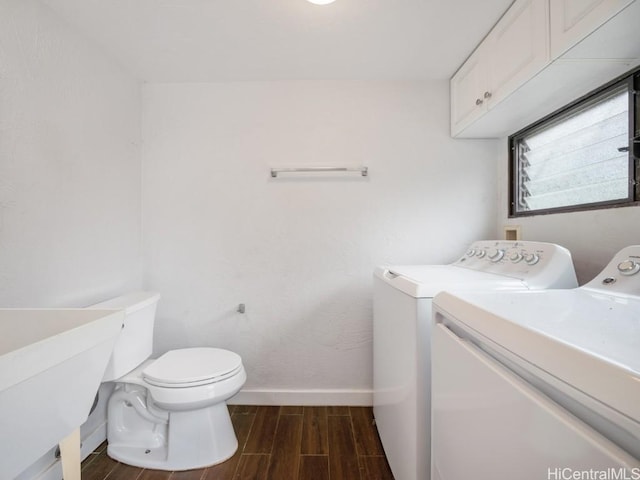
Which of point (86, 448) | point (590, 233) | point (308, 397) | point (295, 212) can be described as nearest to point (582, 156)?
point (590, 233)

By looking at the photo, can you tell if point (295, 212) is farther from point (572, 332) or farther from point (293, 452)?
point (572, 332)

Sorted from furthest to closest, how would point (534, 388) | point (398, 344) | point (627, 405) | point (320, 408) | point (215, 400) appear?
point (320, 408)
point (215, 400)
point (398, 344)
point (534, 388)
point (627, 405)

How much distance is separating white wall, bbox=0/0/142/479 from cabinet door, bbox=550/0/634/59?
6.51 feet

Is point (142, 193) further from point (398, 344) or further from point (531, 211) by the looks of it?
point (531, 211)

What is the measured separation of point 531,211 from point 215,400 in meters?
1.89

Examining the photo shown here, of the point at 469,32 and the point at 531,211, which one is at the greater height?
the point at 469,32

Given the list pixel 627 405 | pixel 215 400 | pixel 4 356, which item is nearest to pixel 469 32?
pixel 627 405

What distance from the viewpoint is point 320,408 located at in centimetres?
186

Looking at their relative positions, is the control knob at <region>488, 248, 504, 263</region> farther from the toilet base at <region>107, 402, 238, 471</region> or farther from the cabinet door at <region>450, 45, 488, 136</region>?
the toilet base at <region>107, 402, 238, 471</region>

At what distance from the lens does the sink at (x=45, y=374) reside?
0.60m

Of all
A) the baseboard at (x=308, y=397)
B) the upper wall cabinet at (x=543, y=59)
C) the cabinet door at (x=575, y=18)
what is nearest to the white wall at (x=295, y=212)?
the baseboard at (x=308, y=397)

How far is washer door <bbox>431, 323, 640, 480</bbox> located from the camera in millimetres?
417

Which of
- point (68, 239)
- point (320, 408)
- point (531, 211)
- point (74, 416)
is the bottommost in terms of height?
point (320, 408)

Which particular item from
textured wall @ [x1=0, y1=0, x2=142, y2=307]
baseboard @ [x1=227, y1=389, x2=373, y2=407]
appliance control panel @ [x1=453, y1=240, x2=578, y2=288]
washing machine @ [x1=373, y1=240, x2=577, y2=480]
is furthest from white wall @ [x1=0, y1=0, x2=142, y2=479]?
appliance control panel @ [x1=453, y1=240, x2=578, y2=288]
